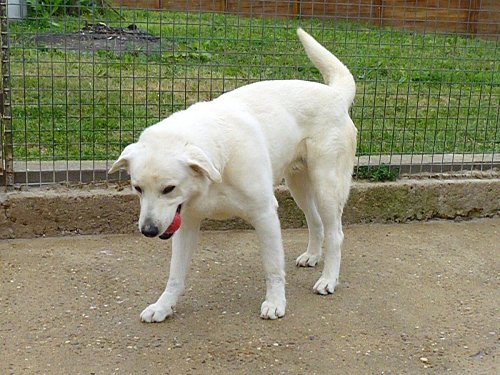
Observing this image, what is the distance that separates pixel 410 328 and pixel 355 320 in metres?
0.28

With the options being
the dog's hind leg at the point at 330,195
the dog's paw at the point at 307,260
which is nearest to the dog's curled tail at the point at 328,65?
the dog's hind leg at the point at 330,195

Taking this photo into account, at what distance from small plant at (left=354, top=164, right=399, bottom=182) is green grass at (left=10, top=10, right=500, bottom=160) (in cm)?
27

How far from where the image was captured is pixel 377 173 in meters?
5.72

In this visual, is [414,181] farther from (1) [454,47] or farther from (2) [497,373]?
(2) [497,373]

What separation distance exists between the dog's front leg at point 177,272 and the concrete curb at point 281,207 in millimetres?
1262

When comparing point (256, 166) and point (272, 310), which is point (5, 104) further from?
point (272, 310)

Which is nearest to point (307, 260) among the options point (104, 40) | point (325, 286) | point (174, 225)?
point (325, 286)

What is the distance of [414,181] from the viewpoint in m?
5.75

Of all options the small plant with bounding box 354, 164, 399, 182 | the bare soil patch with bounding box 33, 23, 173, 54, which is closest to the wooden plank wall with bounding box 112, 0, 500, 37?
the bare soil patch with bounding box 33, 23, 173, 54

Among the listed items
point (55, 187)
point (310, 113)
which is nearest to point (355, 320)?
point (310, 113)

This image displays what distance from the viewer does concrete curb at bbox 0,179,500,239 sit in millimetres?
5098

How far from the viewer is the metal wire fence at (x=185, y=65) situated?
5.33 meters

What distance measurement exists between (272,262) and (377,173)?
1961 mm

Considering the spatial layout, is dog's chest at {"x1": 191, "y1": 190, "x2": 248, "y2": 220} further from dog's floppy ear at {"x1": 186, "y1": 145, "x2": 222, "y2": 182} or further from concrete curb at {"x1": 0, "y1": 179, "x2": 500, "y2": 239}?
concrete curb at {"x1": 0, "y1": 179, "x2": 500, "y2": 239}
